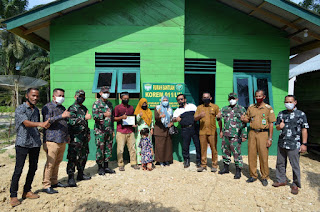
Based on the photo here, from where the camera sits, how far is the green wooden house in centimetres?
545

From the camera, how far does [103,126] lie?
4441 mm

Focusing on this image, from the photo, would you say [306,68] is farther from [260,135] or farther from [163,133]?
[163,133]

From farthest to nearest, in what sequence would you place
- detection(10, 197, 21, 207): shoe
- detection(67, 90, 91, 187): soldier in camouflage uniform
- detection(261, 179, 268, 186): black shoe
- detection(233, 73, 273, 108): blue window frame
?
detection(233, 73, 273, 108): blue window frame → detection(261, 179, 268, 186): black shoe → detection(67, 90, 91, 187): soldier in camouflage uniform → detection(10, 197, 21, 207): shoe

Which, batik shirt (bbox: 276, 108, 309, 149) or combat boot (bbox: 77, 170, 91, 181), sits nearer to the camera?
batik shirt (bbox: 276, 108, 309, 149)

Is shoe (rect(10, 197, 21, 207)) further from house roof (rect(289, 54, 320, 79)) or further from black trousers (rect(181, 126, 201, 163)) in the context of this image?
house roof (rect(289, 54, 320, 79))

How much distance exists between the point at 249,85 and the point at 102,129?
4537mm

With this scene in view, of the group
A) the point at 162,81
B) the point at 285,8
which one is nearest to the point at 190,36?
the point at 162,81

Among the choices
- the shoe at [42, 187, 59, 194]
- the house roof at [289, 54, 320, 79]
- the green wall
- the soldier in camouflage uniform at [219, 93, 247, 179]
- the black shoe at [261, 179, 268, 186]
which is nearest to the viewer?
the shoe at [42, 187, 59, 194]

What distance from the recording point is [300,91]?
24.6ft

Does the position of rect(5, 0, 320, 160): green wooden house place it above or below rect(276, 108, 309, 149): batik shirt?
above

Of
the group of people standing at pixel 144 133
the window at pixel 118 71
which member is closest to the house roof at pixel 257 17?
the window at pixel 118 71

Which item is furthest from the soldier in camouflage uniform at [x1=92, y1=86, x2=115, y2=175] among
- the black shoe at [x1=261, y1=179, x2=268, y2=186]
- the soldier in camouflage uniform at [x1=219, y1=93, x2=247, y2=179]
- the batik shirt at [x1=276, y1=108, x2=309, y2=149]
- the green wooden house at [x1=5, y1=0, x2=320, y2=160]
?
the batik shirt at [x1=276, y1=108, x2=309, y2=149]

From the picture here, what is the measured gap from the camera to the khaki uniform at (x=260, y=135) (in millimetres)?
4047

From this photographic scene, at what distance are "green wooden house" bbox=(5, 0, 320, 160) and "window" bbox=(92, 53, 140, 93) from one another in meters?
0.03
